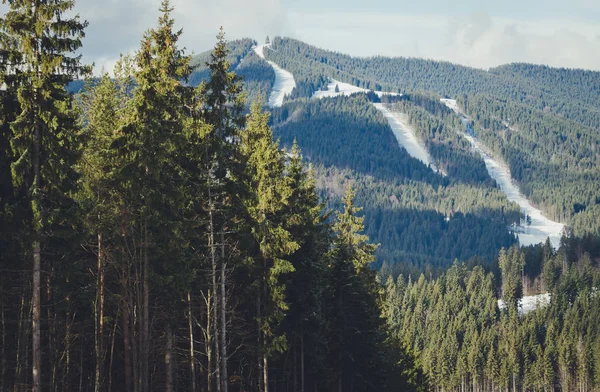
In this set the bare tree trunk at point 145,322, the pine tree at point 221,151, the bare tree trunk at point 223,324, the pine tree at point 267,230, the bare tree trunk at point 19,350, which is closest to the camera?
the bare tree trunk at point 19,350

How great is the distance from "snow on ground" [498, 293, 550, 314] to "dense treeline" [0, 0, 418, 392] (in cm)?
12410

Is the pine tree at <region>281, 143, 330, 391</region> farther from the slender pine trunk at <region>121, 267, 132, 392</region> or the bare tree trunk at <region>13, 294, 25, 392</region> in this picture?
the bare tree trunk at <region>13, 294, 25, 392</region>

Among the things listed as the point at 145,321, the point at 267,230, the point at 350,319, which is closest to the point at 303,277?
the point at 267,230

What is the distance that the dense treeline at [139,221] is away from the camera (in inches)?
760

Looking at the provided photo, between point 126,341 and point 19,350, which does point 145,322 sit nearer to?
point 126,341

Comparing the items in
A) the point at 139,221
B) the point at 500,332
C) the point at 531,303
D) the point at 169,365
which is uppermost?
the point at 139,221

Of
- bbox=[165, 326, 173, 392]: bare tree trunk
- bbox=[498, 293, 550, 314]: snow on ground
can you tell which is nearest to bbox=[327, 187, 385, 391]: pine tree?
bbox=[165, 326, 173, 392]: bare tree trunk

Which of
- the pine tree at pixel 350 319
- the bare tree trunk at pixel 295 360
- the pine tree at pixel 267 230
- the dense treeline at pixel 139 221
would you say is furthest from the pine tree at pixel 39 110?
the pine tree at pixel 350 319

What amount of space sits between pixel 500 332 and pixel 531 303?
131ft

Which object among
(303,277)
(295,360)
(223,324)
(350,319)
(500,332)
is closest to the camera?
(223,324)

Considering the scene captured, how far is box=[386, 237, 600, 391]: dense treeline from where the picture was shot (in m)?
106

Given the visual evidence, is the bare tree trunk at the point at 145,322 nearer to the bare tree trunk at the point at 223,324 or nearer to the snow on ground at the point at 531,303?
the bare tree trunk at the point at 223,324

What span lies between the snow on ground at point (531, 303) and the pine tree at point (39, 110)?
5351 inches

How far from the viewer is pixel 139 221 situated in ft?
77.2
